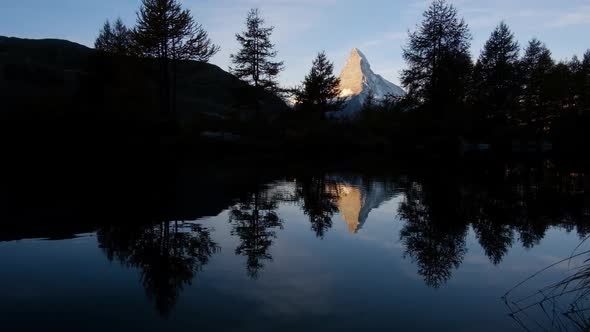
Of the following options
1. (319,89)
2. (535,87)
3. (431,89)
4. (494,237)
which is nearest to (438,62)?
(431,89)

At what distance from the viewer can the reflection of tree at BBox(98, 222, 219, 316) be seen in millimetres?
5223

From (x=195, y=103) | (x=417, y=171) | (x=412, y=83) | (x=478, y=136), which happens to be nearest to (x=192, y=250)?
(x=417, y=171)

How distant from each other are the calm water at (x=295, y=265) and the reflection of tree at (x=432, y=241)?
0.04 m

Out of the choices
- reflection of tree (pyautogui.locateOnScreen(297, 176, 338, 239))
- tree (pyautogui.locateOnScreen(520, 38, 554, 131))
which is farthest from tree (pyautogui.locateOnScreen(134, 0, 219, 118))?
tree (pyautogui.locateOnScreen(520, 38, 554, 131))

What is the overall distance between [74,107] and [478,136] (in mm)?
35250

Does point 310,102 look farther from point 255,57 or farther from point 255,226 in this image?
point 255,226

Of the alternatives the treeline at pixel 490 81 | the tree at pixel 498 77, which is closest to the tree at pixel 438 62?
the treeline at pixel 490 81

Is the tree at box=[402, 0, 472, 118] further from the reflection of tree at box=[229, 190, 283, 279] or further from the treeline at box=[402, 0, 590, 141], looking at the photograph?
the reflection of tree at box=[229, 190, 283, 279]

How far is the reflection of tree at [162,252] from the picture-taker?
522 centimetres

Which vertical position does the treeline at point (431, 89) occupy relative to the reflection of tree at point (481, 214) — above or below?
above

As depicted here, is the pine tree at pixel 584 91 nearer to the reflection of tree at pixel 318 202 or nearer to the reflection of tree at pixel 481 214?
the reflection of tree at pixel 481 214

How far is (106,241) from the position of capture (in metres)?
7.32

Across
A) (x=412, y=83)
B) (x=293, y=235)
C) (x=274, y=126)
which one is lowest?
(x=293, y=235)

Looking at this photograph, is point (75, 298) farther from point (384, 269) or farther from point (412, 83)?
point (412, 83)
